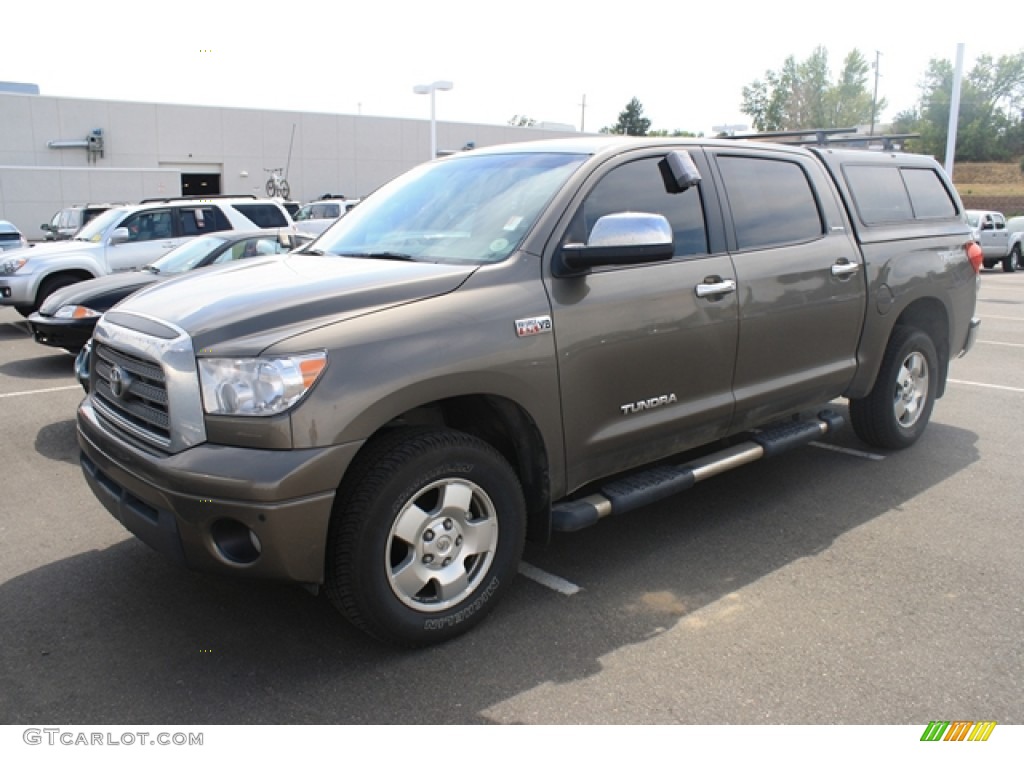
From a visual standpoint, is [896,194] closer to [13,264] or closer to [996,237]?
[13,264]

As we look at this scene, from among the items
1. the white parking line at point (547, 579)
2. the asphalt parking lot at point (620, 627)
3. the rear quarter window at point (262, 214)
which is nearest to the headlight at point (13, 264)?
the rear quarter window at point (262, 214)

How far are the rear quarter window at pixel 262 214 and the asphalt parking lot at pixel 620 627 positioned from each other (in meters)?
8.58

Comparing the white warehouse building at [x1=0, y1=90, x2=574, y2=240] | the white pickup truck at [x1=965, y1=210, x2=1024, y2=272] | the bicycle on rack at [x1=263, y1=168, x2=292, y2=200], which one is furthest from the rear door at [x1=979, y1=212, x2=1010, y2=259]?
the bicycle on rack at [x1=263, y1=168, x2=292, y2=200]

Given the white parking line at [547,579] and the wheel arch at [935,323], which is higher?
the wheel arch at [935,323]

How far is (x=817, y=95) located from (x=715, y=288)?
9133 cm

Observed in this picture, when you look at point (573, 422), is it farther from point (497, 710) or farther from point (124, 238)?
point (124, 238)

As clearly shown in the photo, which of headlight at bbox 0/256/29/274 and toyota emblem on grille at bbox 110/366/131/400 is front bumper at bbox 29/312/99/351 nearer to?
headlight at bbox 0/256/29/274

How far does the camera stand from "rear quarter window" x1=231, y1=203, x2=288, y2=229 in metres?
13.4

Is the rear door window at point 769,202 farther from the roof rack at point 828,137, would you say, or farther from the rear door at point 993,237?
the rear door at point 993,237

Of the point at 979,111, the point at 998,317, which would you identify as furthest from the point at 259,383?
the point at 979,111

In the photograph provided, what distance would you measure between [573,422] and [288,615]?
4.82 ft

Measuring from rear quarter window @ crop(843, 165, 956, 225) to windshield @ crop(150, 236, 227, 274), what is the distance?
271 inches

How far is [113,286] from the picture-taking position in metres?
8.54

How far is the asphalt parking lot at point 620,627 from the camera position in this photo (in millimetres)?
3025
